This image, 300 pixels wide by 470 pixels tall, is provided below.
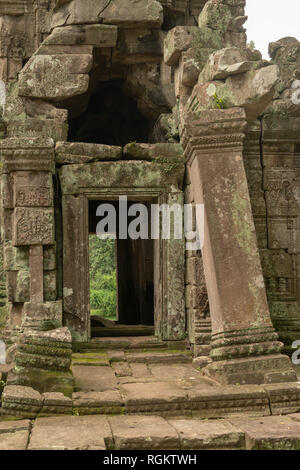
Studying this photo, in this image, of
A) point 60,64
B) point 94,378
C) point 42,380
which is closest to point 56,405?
point 42,380

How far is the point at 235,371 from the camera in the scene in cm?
574

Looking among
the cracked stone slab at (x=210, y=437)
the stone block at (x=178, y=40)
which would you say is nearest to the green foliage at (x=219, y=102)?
the stone block at (x=178, y=40)

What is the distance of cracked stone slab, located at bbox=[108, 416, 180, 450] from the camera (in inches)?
165

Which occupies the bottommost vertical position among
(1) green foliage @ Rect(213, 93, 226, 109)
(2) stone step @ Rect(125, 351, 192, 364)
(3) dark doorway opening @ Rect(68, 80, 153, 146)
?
(2) stone step @ Rect(125, 351, 192, 364)

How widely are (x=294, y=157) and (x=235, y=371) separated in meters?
3.97

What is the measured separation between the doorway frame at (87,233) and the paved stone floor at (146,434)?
3436 millimetres

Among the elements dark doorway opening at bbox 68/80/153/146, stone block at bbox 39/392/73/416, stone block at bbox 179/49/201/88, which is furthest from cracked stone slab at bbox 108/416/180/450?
dark doorway opening at bbox 68/80/153/146

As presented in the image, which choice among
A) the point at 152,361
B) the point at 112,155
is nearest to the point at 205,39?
the point at 112,155

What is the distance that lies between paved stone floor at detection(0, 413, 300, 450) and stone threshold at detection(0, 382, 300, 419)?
0.19 m

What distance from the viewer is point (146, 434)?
14.2 ft

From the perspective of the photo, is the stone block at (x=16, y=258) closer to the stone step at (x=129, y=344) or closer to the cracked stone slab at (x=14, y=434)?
the stone step at (x=129, y=344)

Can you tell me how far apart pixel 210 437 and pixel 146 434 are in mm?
480

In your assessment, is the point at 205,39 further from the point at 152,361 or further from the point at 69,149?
the point at 152,361

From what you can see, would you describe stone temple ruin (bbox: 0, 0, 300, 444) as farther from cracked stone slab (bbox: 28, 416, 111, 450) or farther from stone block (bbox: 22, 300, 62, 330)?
cracked stone slab (bbox: 28, 416, 111, 450)
